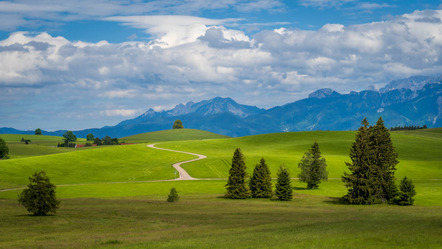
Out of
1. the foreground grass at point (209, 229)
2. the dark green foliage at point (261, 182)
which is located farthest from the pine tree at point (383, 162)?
the foreground grass at point (209, 229)

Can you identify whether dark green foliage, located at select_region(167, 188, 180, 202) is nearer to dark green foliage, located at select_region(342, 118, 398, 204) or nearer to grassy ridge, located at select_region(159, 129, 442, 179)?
dark green foliage, located at select_region(342, 118, 398, 204)

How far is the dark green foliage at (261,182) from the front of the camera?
84688 millimetres

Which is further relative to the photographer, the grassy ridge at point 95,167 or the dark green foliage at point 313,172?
the grassy ridge at point 95,167

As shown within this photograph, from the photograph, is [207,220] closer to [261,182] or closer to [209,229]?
[209,229]

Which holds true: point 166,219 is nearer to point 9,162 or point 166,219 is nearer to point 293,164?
point 293,164

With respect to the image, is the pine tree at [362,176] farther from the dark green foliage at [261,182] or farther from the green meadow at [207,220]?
the dark green foliage at [261,182]

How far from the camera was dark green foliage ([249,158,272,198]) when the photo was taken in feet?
278

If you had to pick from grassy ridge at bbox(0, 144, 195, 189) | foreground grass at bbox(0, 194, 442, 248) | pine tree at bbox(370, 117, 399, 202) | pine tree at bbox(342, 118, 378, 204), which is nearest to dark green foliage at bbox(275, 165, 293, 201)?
pine tree at bbox(342, 118, 378, 204)

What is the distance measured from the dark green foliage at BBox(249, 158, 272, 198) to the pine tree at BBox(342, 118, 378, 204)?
15050mm

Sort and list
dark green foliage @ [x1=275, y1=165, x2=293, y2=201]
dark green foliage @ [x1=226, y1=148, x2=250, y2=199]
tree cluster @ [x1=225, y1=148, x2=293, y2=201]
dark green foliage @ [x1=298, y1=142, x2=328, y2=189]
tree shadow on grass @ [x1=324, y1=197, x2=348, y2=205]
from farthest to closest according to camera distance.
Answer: dark green foliage @ [x1=298, y1=142, x2=328, y2=189]
tree cluster @ [x1=225, y1=148, x2=293, y2=201]
dark green foliage @ [x1=226, y1=148, x2=250, y2=199]
dark green foliage @ [x1=275, y1=165, x2=293, y2=201]
tree shadow on grass @ [x1=324, y1=197, x2=348, y2=205]

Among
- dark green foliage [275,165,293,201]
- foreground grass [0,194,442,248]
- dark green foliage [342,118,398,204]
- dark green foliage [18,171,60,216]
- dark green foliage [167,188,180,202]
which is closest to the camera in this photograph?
foreground grass [0,194,442,248]

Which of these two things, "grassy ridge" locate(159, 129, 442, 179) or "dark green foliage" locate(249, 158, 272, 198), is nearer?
"dark green foliage" locate(249, 158, 272, 198)

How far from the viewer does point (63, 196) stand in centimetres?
8731

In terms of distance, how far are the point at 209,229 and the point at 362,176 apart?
43.4m
